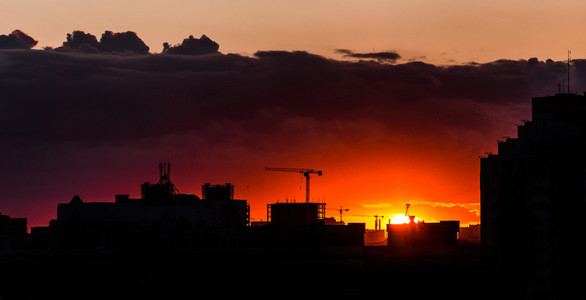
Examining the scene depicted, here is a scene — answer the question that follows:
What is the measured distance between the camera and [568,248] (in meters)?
199

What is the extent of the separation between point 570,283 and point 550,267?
621 centimetres

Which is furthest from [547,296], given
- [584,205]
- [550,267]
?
[584,205]

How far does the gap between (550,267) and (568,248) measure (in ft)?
17.9

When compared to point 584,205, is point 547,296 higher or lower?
lower

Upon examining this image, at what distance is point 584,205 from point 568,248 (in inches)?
377

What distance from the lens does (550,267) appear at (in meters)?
200

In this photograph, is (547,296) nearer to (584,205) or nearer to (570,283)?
(570,283)

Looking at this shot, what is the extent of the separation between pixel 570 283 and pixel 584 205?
16759 mm

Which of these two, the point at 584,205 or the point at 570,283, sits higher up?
the point at 584,205

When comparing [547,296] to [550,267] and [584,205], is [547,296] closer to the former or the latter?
[550,267]

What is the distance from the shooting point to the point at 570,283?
195 metres

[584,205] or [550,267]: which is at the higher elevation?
[584,205]

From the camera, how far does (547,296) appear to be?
199625 mm
